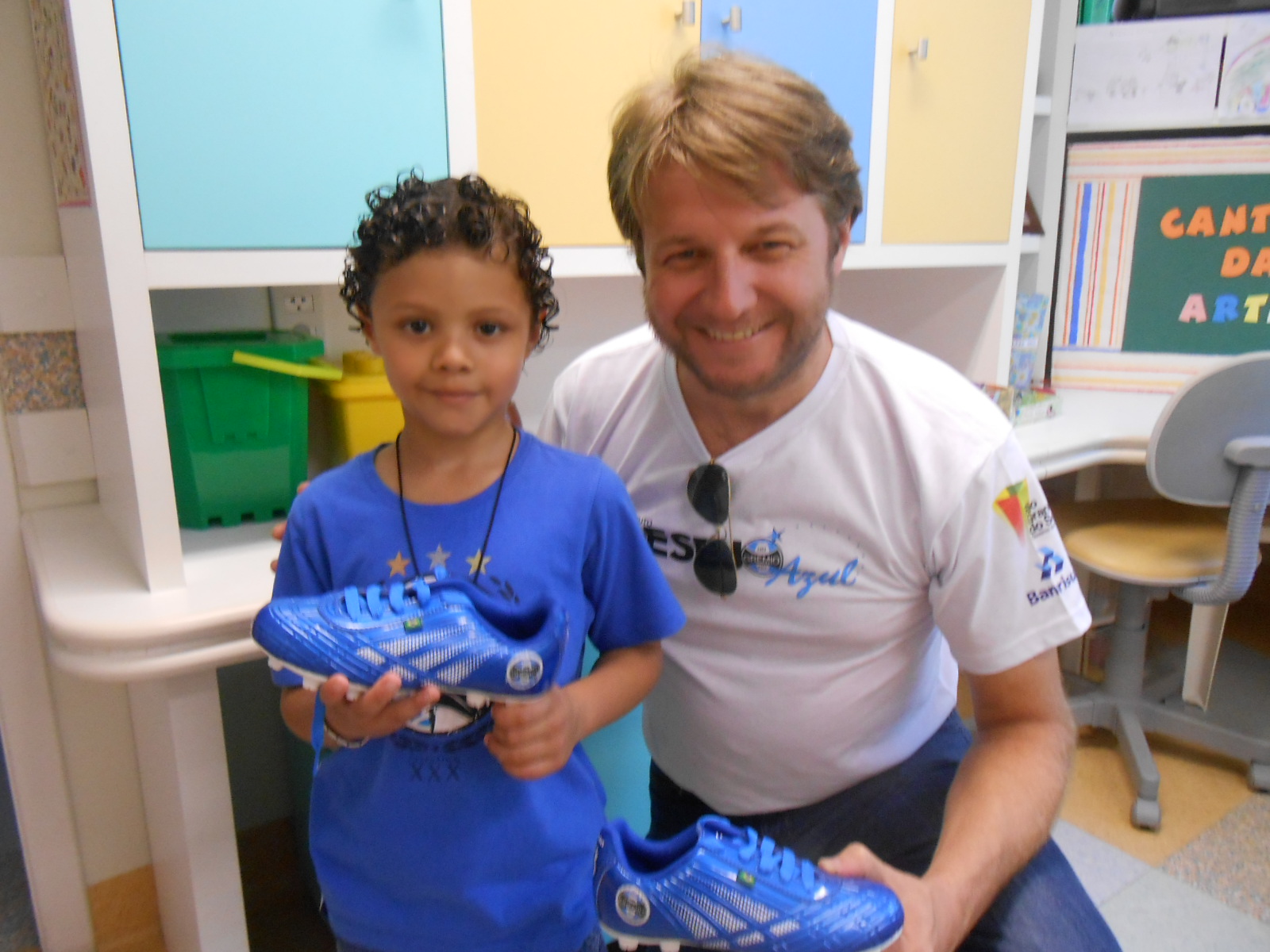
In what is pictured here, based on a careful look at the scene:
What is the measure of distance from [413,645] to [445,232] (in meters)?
0.35

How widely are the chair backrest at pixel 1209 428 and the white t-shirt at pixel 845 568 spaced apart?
2.84ft

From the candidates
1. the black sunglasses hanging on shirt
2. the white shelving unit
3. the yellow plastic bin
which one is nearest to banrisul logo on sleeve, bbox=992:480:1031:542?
the black sunglasses hanging on shirt

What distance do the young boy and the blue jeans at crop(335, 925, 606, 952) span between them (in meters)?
0.01

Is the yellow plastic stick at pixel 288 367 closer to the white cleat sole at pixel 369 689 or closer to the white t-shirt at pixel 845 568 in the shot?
the white t-shirt at pixel 845 568

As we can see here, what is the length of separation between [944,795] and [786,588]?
307mm

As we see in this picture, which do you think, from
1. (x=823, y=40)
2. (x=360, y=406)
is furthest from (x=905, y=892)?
(x=823, y=40)

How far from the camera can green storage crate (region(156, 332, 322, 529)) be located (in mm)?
1099

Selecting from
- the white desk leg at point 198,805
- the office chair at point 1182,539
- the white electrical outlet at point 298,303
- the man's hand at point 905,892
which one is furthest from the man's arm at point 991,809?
the white electrical outlet at point 298,303

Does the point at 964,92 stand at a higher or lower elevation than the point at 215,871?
higher

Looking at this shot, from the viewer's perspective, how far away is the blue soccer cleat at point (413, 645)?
64 cm

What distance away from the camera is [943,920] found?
81cm

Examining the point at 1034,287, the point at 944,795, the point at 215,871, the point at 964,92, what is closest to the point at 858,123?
the point at 964,92

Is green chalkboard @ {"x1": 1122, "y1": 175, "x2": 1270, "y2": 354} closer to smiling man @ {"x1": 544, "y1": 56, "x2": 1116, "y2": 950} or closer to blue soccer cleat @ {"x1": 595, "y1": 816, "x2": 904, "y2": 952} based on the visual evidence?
smiling man @ {"x1": 544, "y1": 56, "x2": 1116, "y2": 950}

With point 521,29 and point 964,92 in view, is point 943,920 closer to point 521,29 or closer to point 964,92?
point 521,29
